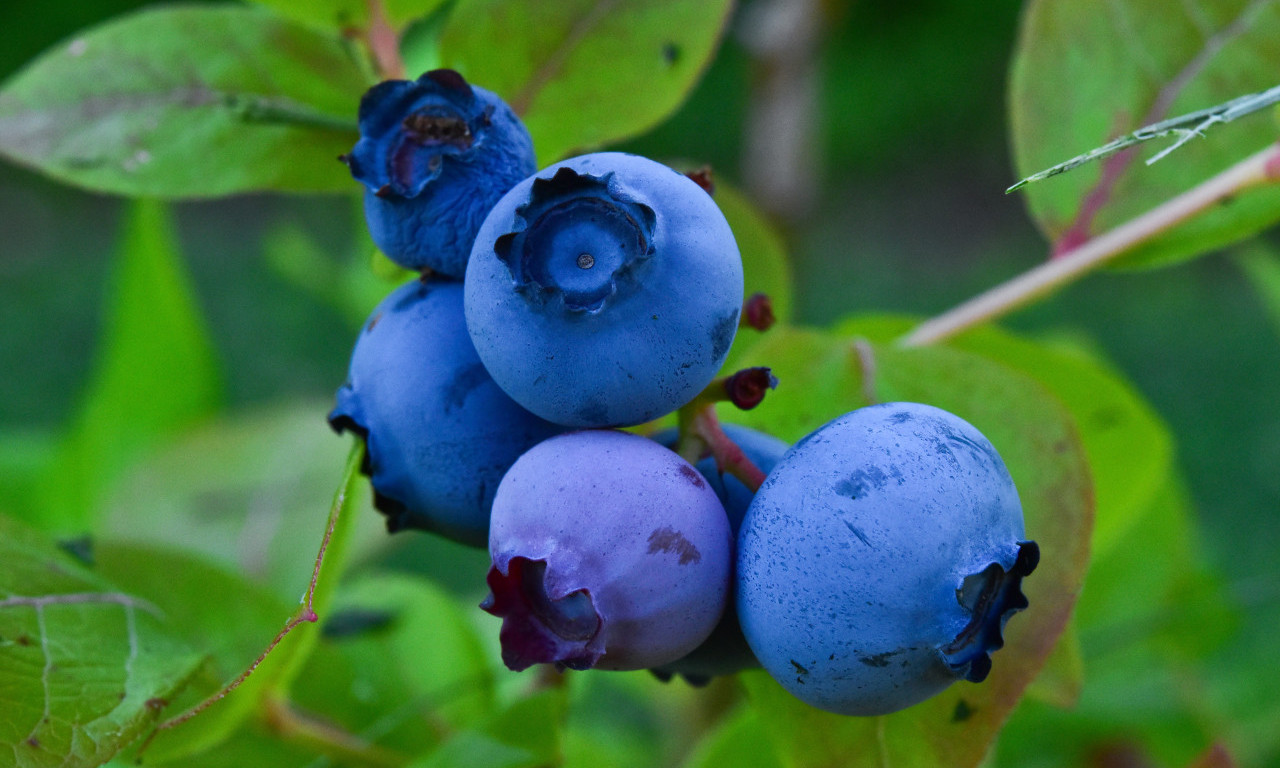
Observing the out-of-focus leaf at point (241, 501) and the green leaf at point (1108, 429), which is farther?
the out-of-focus leaf at point (241, 501)

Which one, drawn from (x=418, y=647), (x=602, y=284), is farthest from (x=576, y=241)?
(x=418, y=647)

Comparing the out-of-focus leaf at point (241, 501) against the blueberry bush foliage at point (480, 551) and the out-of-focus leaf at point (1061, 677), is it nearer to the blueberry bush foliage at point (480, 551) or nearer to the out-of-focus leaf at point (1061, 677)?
the blueberry bush foliage at point (480, 551)

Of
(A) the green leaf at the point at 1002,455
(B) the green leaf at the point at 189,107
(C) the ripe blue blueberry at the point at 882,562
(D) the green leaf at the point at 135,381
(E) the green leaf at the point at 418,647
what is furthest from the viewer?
(D) the green leaf at the point at 135,381

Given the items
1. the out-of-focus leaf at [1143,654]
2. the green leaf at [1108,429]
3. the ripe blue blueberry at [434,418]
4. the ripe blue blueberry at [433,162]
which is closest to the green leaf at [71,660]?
the ripe blue blueberry at [434,418]

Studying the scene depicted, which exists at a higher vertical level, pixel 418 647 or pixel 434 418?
pixel 434 418

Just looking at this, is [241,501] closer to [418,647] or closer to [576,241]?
[418,647]

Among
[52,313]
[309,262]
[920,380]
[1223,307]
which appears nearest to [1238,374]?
[1223,307]

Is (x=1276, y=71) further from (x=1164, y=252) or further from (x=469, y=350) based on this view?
(x=469, y=350)
